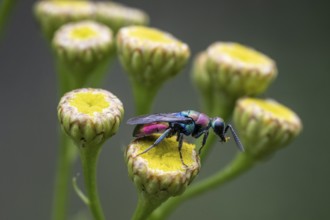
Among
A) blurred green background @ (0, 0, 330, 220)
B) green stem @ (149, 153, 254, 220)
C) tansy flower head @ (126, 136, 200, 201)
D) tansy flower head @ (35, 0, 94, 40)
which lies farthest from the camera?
blurred green background @ (0, 0, 330, 220)

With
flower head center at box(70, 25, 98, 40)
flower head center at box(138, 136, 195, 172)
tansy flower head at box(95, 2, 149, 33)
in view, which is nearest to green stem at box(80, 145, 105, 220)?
flower head center at box(138, 136, 195, 172)

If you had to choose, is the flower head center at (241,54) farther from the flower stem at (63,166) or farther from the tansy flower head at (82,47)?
the flower stem at (63,166)

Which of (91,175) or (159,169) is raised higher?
(159,169)

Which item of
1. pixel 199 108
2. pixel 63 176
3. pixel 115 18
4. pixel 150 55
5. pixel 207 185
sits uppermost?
pixel 150 55

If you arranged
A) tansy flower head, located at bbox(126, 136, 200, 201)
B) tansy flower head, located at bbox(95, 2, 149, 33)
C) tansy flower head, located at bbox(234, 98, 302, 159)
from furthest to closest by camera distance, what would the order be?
1. tansy flower head, located at bbox(95, 2, 149, 33)
2. tansy flower head, located at bbox(234, 98, 302, 159)
3. tansy flower head, located at bbox(126, 136, 200, 201)

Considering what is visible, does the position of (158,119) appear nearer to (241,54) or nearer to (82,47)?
(82,47)

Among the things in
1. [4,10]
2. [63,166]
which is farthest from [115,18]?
[63,166]

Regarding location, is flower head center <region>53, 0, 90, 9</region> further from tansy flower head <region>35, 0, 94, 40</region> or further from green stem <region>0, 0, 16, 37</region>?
green stem <region>0, 0, 16, 37</region>
